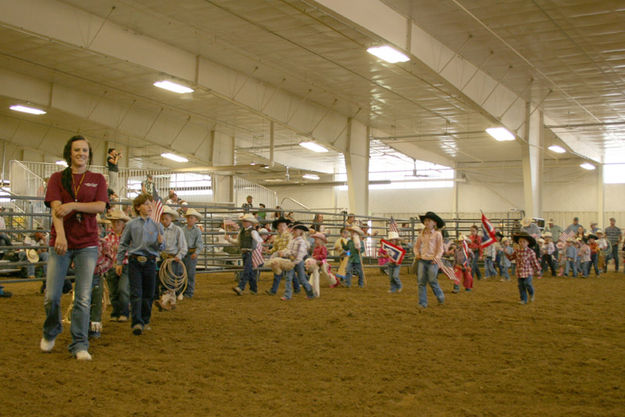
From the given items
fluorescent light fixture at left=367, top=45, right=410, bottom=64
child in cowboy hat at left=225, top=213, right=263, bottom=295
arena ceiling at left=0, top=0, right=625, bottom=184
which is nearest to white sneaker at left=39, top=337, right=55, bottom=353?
child in cowboy hat at left=225, top=213, right=263, bottom=295

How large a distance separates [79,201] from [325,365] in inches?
104

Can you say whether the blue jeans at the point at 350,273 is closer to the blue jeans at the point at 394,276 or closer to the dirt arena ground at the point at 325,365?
the blue jeans at the point at 394,276

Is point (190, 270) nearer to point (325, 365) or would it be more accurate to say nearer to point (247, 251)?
point (247, 251)

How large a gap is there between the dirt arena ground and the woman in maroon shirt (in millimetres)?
394

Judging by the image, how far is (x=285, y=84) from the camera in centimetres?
2152

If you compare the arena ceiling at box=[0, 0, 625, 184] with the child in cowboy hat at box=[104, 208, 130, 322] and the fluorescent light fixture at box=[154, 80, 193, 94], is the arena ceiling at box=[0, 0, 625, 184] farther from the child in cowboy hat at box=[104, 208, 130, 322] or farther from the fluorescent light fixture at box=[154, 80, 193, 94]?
the child in cowboy hat at box=[104, 208, 130, 322]

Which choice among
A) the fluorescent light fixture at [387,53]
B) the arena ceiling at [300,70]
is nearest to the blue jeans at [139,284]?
the arena ceiling at [300,70]

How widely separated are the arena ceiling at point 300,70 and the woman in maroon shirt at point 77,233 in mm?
7561

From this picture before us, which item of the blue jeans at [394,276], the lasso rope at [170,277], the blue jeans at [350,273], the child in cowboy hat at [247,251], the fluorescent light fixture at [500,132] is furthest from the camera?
the fluorescent light fixture at [500,132]

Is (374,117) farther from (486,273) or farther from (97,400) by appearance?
(97,400)

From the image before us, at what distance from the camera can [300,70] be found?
19.5 m

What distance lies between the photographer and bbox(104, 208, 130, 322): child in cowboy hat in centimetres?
812

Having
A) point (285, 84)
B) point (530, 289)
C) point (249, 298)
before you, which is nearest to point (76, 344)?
point (249, 298)

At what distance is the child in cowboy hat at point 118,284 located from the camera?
8117mm
